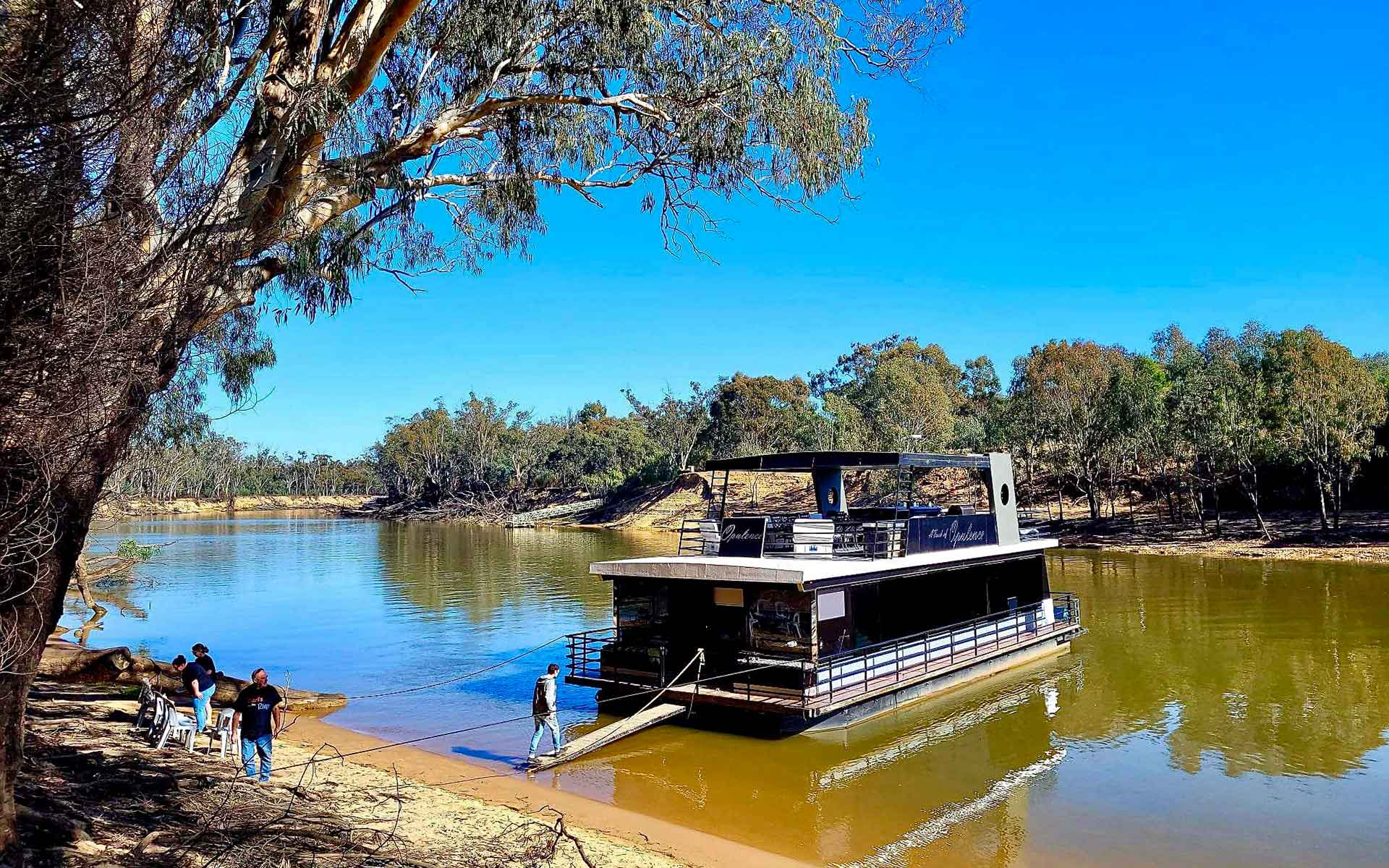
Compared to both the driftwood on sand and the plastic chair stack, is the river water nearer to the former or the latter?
the driftwood on sand

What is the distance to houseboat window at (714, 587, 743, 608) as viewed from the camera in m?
14.0

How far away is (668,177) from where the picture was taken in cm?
1131

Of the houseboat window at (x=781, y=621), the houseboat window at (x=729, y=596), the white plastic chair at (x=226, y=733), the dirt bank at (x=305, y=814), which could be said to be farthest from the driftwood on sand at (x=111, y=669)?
the houseboat window at (x=781, y=621)

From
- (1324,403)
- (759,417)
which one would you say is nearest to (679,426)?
(759,417)

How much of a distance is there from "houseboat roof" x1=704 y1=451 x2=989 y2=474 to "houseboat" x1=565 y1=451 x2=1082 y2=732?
4 cm

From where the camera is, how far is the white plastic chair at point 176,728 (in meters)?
11.7

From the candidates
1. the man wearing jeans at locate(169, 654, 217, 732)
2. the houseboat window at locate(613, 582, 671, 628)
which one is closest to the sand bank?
the man wearing jeans at locate(169, 654, 217, 732)

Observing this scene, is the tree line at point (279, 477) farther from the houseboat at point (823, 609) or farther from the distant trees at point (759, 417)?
the houseboat at point (823, 609)

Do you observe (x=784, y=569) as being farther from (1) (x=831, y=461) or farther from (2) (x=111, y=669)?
(2) (x=111, y=669)

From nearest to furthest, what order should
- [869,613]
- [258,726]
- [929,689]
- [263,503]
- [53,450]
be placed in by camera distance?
[53,450]
[258,726]
[929,689]
[869,613]
[263,503]

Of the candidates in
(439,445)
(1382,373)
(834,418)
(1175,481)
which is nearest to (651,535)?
(834,418)

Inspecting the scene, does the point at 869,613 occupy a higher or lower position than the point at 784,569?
lower

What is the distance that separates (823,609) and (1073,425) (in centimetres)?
4154

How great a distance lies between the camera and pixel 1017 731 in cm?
1456
